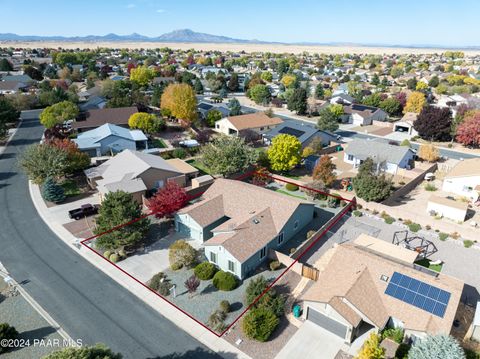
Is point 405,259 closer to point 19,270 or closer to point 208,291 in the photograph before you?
point 208,291

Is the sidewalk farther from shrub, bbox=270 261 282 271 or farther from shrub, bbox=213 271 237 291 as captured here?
shrub, bbox=270 261 282 271

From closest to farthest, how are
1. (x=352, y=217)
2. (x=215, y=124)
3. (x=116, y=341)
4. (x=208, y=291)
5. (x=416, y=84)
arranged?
(x=116, y=341) < (x=208, y=291) < (x=352, y=217) < (x=215, y=124) < (x=416, y=84)

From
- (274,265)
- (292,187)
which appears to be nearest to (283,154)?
(292,187)

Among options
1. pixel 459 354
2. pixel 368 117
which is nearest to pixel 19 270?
pixel 459 354

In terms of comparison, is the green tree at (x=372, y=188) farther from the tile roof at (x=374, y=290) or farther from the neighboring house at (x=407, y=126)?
the neighboring house at (x=407, y=126)

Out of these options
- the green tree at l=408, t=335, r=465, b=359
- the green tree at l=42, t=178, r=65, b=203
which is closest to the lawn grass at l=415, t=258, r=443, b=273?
the green tree at l=408, t=335, r=465, b=359

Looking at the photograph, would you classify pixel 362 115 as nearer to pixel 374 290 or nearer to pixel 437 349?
pixel 374 290
